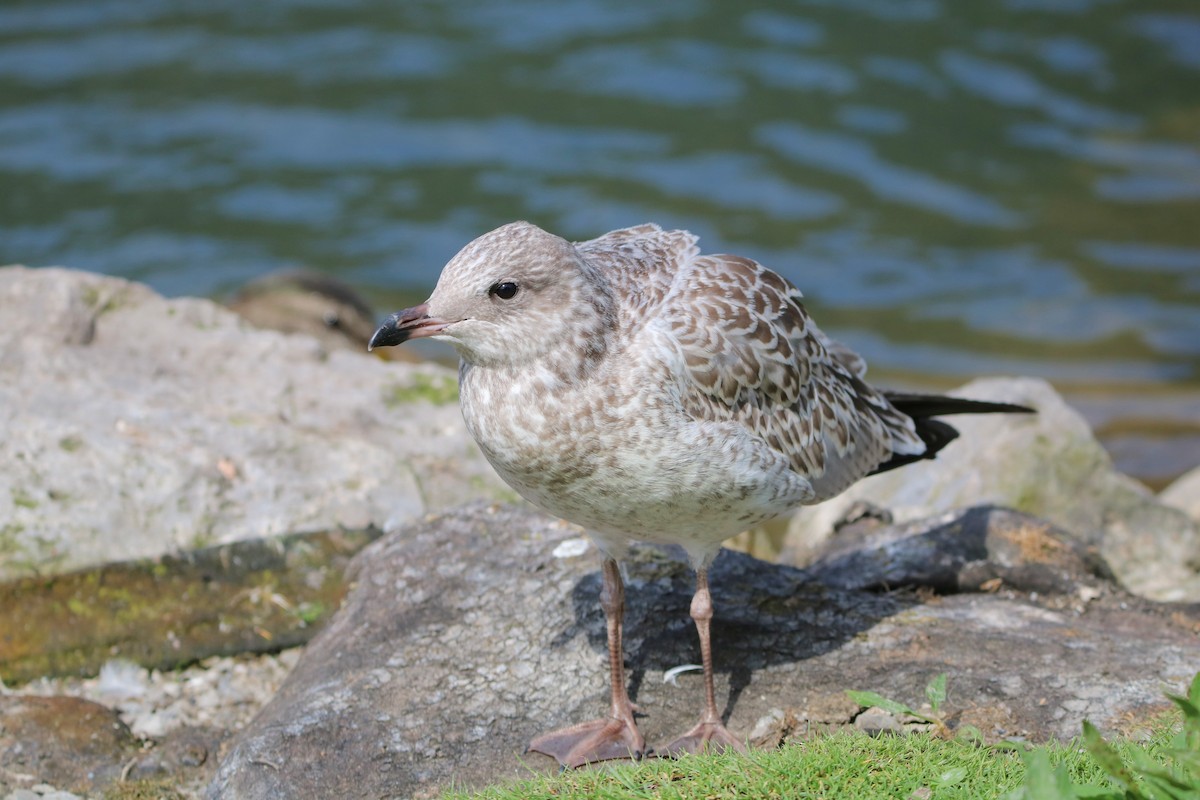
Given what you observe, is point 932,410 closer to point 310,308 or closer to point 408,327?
point 408,327

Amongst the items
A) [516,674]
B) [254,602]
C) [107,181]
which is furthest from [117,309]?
[107,181]

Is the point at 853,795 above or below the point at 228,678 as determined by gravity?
above

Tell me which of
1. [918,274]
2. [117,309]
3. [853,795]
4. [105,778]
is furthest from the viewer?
[918,274]

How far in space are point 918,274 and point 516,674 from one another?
8.54m

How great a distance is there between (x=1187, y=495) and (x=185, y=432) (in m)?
5.73

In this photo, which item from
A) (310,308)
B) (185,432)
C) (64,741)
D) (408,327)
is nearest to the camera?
(408,327)

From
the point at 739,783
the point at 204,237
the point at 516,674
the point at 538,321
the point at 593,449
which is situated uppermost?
the point at 538,321

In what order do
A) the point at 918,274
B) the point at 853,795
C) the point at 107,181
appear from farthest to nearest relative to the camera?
the point at 107,181 < the point at 918,274 < the point at 853,795

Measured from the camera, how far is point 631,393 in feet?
13.8

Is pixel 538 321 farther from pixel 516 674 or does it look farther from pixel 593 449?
pixel 516 674

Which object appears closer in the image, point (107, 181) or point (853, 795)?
point (853, 795)

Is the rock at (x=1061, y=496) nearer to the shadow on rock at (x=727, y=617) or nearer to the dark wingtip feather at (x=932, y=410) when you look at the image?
the dark wingtip feather at (x=932, y=410)

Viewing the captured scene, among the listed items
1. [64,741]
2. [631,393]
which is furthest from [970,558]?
[64,741]

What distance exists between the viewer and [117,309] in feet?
23.3
